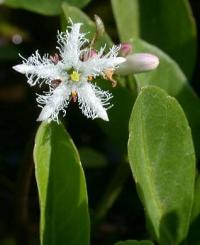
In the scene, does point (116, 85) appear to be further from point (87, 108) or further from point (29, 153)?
point (29, 153)

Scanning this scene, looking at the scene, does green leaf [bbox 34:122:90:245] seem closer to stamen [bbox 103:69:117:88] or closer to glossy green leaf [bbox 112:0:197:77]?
stamen [bbox 103:69:117:88]

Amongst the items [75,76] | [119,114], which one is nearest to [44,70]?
[75,76]

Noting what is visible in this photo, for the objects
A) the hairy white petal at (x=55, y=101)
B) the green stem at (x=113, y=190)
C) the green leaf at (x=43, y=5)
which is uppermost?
the green leaf at (x=43, y=5)

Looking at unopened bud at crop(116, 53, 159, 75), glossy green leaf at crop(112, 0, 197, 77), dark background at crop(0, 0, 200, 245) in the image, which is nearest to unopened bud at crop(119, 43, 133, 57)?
unopened bud at crop(116, 53, 159, 75)

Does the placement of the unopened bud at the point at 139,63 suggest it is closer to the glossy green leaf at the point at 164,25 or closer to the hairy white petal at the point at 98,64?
the hairy white petal at the point at 98,64

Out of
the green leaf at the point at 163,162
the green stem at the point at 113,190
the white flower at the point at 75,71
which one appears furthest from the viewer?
the green stem at the point at 113,190

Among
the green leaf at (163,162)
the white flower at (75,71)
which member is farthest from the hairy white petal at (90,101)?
the green leaf at (163,162)

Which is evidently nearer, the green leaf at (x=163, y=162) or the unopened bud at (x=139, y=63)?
the green leaf at (x=163, y=162)
